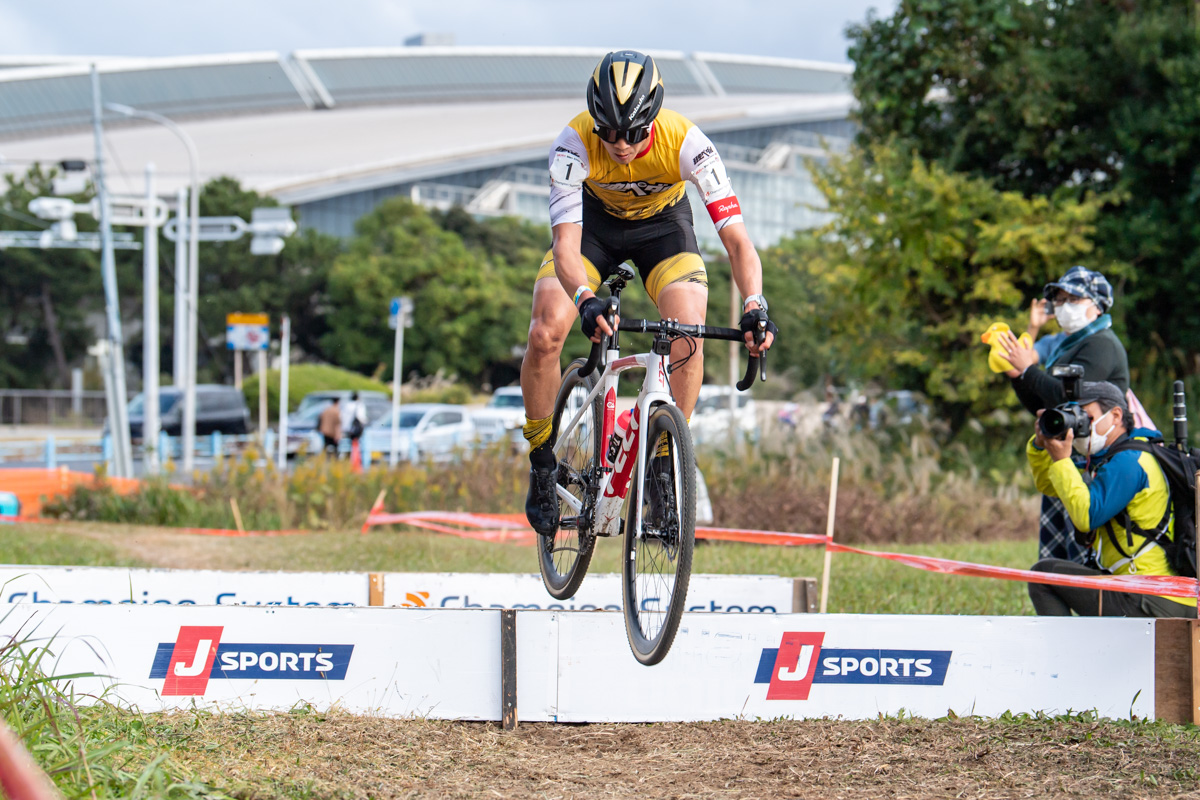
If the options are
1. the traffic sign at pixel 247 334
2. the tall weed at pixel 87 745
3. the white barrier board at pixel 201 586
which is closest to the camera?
the tall weed at pixel 87 745

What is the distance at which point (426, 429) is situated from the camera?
28172mm

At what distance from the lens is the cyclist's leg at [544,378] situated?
532cm

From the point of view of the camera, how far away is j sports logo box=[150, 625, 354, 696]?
523cm

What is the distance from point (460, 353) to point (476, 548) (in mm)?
37024

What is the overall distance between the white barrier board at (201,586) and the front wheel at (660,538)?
9.09 ft

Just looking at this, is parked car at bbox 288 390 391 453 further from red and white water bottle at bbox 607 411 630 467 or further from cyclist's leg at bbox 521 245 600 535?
red and white water bottle at bbox 607 411 630 467

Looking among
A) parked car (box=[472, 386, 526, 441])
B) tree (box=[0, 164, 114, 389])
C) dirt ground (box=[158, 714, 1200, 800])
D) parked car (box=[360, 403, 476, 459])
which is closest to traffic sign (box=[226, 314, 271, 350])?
parked car (box=[360, 403, 476, 459])

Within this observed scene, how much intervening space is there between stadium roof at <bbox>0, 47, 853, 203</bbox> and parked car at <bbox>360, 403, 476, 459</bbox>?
124ft

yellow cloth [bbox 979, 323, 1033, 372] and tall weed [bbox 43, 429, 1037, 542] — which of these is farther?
tall weed [bbox 43, 429, 1037, 542]

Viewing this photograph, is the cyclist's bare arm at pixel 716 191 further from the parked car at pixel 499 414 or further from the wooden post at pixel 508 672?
the parked car at pixel 499 414

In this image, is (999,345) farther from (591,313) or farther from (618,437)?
(591,313)

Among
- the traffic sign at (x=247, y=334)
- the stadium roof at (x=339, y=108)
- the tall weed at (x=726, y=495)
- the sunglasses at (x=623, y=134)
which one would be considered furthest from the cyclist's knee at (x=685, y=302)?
the stadium roof at (x=339, y=108)

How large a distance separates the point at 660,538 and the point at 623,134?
174 cm

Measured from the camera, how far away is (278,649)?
17.4 ft
